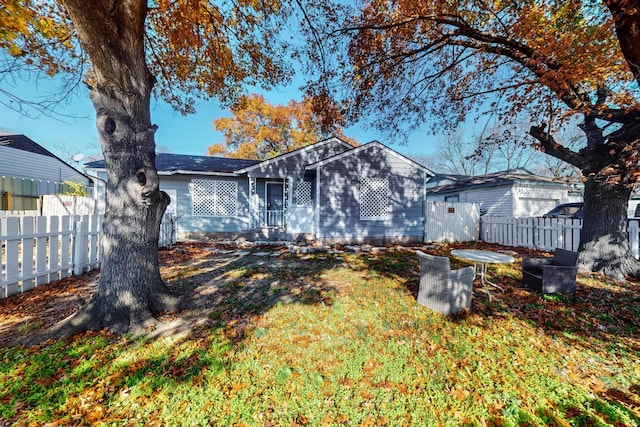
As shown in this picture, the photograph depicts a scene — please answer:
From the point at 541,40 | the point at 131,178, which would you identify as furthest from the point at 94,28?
the point at 541,40

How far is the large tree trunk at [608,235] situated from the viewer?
6.00 metres

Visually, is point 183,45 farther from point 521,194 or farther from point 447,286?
point 521,194

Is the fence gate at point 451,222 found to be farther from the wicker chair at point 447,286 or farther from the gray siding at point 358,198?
the wicker chair at point 447,286

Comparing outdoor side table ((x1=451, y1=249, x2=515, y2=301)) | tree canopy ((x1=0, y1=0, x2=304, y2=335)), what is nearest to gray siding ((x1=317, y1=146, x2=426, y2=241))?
outdoor side table ((x1=451, y1=249, x2=515, y2=301))

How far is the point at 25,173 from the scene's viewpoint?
16953 mm

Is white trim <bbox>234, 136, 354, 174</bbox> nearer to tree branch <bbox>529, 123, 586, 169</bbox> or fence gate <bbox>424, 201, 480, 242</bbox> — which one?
fence gate <bbox>424, 201, 480, 242</bbox>

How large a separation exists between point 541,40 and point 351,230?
7.92 metres

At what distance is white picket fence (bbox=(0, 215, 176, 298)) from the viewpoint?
4055 millimetres

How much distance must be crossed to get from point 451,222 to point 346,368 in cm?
1065

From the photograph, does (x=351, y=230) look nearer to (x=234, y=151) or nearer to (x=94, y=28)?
(x=94, y=28)

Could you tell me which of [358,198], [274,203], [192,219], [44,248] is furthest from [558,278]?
[192,219]

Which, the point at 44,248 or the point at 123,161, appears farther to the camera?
the point at 44,248

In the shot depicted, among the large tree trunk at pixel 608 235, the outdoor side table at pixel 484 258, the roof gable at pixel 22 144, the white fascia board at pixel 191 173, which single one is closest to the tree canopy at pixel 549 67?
the large tree trunk at pixel 608 235

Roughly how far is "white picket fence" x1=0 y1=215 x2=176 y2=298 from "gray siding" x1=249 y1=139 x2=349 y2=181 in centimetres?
659
